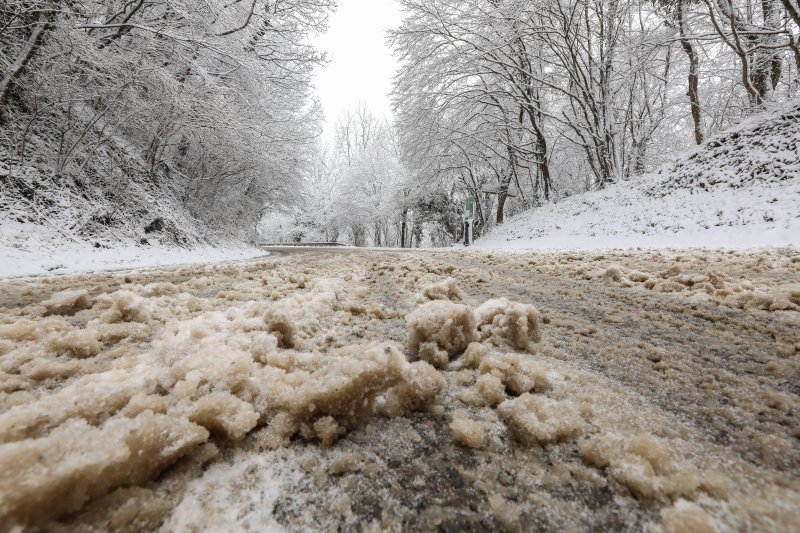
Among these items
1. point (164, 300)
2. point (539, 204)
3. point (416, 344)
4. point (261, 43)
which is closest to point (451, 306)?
point (416, 344)

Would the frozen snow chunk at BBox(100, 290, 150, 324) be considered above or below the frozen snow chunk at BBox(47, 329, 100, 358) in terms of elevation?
above

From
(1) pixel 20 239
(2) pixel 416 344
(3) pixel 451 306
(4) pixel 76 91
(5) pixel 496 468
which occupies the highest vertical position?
(4) pixel 76 91

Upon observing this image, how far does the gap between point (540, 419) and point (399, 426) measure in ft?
1.15

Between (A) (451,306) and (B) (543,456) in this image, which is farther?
(A) (451,306)

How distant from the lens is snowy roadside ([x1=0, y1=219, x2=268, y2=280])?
402cm

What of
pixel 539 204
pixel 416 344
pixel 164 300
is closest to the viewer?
pixel 416 344

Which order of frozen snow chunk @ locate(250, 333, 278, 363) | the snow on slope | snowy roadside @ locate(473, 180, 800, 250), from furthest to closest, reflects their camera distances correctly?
the snow on slope → snowy roadside @ locate(473, 180, 800, 250) → frozen snow chunk @ locate(250, 333, 278, 363)

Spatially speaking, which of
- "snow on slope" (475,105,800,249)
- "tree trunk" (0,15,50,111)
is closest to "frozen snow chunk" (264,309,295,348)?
"tree trunk" (0,15,50,111)

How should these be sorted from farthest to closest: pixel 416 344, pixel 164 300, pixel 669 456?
pixel 164 300
pixel 416 344
pixel 669 456

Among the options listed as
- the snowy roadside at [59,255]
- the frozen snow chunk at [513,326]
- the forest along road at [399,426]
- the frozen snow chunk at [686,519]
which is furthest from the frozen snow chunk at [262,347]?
the snowy roadside at [59,255]

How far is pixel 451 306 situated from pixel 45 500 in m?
1.13

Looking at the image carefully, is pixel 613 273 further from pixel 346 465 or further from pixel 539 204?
pixel 539 204

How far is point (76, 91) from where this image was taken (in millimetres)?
5535

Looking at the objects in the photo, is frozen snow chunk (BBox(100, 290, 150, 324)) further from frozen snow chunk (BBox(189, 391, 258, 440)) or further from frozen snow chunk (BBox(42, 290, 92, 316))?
frozen snow chunk (BBox(189, 391, 258, 440))
